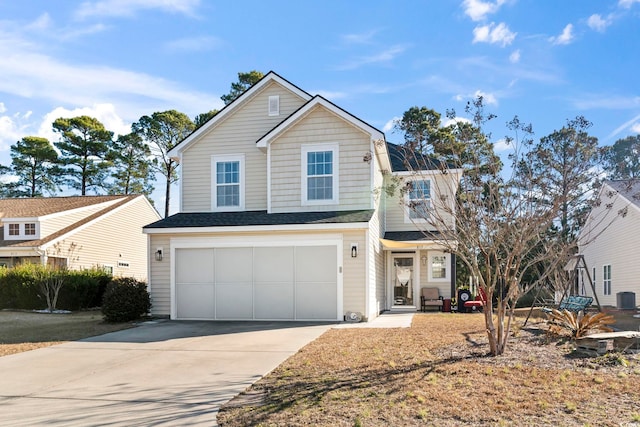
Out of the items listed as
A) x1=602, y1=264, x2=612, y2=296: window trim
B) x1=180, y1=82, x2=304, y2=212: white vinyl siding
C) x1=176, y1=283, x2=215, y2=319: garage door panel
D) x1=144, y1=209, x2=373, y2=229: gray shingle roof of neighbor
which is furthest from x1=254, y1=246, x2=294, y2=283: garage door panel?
x1=602, y1=264, x2=612, y2=296: window trim

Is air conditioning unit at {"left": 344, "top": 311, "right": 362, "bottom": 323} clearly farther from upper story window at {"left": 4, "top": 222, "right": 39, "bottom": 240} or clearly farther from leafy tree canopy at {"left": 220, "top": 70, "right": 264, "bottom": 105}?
leafy tree canopy at {"left": 220, "top": 70, "right": 264, "bottom": 105}

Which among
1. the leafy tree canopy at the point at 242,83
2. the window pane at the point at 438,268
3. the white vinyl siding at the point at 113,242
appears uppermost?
the leafy tree canopy at the point at 242,83

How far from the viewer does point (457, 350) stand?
950 cm

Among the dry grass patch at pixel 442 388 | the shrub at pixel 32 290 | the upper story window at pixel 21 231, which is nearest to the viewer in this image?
the dry grass patch at pixel 442 388

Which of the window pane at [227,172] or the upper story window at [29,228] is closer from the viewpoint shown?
the window pane at [227,172]

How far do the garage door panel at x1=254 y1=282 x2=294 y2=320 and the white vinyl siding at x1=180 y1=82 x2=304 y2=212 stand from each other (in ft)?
12.5

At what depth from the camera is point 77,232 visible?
26219mm

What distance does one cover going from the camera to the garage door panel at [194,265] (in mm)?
16234

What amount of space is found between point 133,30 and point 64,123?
29694 mm

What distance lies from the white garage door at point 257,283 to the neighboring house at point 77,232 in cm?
1152

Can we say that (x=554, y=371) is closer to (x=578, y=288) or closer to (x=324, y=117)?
(x=324, y=117)

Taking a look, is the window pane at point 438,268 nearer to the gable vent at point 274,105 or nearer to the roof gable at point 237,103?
the roof gable at point 237,103

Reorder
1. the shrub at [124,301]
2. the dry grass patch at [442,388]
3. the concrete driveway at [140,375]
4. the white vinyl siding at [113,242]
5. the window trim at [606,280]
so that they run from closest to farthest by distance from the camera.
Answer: the dry grass patch at [442,388], the concrete driveway at [140,375], the shrub at [124,301], the window trim at [606,280], the white vinyl siding at [113,242]

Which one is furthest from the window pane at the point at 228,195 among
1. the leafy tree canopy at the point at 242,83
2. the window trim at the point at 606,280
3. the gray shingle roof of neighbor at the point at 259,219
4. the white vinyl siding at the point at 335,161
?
the window trim at the point at 606,280
